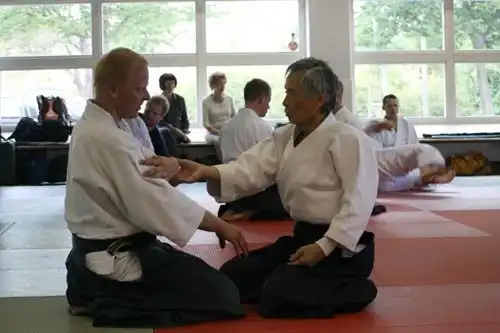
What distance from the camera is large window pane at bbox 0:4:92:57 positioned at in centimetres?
1080

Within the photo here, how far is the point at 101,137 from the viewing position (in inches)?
102

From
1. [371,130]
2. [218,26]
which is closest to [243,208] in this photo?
[371,130]

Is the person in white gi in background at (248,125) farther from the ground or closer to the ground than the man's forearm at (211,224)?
farther from the ground

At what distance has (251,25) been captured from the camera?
1088cm

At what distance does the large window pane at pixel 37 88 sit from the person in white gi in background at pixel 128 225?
8.32m

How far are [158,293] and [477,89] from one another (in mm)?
9333

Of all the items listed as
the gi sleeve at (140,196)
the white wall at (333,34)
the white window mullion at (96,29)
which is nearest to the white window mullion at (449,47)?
the white wall at (333,34)

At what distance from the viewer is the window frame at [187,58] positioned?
10.7 m

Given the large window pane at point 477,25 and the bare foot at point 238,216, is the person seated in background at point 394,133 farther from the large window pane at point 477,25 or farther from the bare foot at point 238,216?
the large window pane at point 477,25

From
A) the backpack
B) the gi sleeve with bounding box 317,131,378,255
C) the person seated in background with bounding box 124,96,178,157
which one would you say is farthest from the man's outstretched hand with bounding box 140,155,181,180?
the backpack

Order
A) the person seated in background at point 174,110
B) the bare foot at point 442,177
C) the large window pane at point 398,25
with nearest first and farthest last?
the bare foot at point 442,177 → the person seated in background at point 174,110 → the large window pane at point 398,25

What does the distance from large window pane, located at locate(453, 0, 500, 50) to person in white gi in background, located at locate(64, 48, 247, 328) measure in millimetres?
9081

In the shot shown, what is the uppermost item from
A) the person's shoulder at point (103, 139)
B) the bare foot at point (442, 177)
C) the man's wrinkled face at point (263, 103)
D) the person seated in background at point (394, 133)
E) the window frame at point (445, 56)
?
the window frame at point (445, 56)

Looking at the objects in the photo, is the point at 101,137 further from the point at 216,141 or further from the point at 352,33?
the point at 352,33
